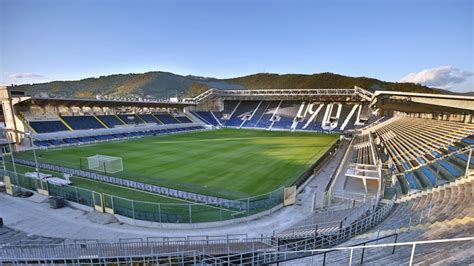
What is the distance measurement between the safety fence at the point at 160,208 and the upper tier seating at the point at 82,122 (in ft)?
104

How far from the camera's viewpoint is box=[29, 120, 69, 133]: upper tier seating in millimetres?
36594

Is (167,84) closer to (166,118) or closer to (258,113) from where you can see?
(166,118)

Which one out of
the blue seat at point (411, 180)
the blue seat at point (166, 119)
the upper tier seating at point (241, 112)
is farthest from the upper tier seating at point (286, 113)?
the blue seat at point (411, 180)

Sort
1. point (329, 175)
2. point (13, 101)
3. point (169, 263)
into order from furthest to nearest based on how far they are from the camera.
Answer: point (13, 101) < point (329, 175) < point (169, 263)

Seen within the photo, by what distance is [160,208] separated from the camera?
41.4ft

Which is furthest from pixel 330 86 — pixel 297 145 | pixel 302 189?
pixel 302 189

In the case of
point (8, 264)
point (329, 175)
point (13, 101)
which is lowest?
point (329, 175)

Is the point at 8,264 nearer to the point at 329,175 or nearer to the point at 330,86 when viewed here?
the point at 329,175

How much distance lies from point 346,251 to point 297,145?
27.6 metres

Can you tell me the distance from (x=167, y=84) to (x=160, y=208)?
501 feet

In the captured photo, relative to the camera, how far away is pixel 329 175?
2102 cm

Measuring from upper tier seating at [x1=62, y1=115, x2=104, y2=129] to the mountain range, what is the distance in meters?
80.7

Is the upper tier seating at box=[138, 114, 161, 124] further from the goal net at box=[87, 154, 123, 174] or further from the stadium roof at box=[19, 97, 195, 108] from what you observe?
the goal net at box=[87, 154, 123, 174]

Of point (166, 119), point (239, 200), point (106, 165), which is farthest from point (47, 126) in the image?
point (239, 200)
